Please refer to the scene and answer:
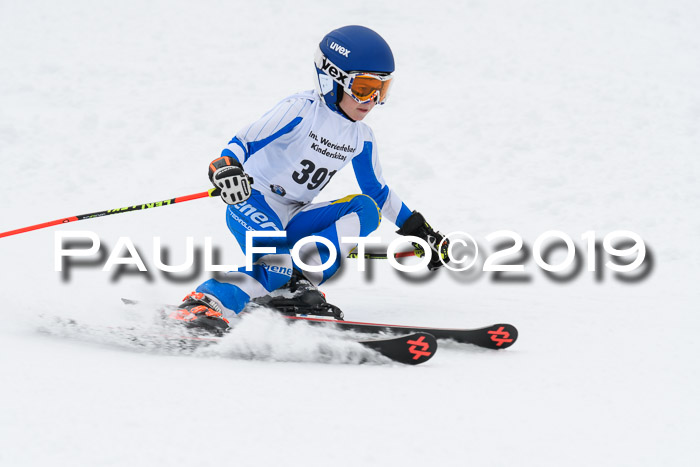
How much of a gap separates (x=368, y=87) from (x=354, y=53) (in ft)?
0.63

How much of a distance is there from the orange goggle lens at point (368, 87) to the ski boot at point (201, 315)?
1332 mm

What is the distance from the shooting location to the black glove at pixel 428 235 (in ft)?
14.5

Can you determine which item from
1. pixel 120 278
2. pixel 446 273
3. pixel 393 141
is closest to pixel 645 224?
pixel 446 273

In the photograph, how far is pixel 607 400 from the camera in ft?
9.24

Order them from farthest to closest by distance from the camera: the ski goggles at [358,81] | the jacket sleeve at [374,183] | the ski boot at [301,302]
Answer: the jacket sleeve at [374,183] → the ski boot at [301,302] → the ski goggles at [358,81]

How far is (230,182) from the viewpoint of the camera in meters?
3.48

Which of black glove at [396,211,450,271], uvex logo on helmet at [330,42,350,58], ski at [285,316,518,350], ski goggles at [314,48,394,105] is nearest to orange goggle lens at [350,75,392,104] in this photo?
ski goggles at [314,48,394,105]

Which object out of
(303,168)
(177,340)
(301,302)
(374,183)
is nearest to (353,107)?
(303,168)

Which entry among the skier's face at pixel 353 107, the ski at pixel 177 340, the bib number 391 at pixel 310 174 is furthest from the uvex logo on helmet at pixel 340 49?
the ski at pixel 177 340

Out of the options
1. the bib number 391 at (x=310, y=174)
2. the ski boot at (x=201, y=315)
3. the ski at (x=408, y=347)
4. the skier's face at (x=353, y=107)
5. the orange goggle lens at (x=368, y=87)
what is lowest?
the ski at (x=408, y=347)

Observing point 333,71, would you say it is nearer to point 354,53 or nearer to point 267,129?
point 354,53

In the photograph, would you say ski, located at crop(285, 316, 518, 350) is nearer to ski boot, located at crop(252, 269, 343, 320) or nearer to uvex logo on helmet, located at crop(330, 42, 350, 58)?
ski boot, located at crop(252, 269, 343, 320)

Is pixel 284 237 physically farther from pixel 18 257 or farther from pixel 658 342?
pixel 18 257

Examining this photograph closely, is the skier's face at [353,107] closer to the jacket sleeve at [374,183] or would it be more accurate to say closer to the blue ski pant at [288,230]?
the jacket sleeve at [374,183]
